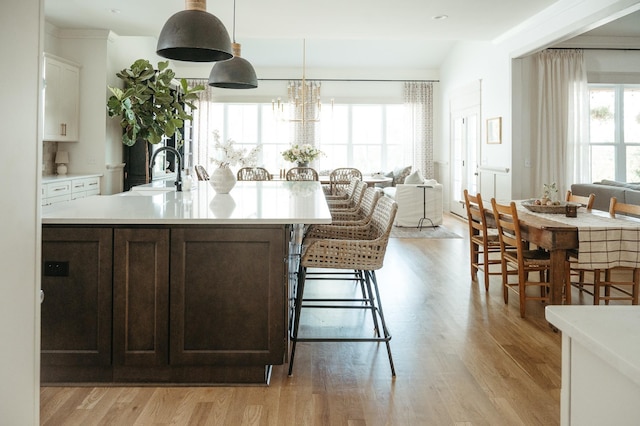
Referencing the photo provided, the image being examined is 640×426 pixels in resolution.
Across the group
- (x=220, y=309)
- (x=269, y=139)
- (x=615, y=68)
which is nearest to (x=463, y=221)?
(x=615, y=68)

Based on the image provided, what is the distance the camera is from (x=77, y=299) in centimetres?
244

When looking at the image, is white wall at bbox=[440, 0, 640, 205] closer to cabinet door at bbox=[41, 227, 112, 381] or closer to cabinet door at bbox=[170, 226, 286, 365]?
cabinet door at bbox=[170, 226, 286, 365]

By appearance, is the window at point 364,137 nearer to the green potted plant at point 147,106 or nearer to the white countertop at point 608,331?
the green potted plant at point 147,106

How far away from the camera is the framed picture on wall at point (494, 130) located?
748 centimetres

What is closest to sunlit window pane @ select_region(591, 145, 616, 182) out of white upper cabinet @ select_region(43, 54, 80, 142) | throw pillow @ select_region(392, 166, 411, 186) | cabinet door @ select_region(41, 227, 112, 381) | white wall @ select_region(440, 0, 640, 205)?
white wall @ select_region(440, 0, 640, 205)

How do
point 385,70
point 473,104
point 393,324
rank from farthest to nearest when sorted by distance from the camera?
point 385,70, point 473,104, point 393,324

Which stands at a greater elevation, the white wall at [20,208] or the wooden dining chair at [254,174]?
the wooden dining chair at [254,174]

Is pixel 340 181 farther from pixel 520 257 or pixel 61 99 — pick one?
pixel 520 257

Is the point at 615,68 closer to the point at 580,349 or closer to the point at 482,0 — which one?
the point at 482,0

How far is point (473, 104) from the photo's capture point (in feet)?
28.7

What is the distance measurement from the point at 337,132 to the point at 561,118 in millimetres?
5006

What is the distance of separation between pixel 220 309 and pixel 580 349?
192 cm

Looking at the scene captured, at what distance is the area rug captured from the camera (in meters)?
7.44

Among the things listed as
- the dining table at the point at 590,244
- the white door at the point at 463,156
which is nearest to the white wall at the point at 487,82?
the white door at the point at 463,156
